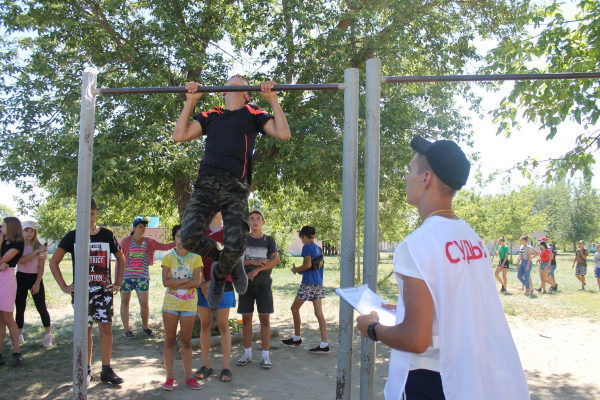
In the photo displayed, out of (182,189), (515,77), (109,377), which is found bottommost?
(109,377)

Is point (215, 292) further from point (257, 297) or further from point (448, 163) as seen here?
point (448, 163)

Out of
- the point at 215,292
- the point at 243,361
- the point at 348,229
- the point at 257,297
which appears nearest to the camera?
the point at 348,229

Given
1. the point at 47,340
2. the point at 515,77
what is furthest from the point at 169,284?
the point at 515,77

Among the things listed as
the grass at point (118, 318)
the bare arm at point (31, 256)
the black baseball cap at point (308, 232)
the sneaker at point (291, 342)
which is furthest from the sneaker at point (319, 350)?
the bare arm at point (31, 256)

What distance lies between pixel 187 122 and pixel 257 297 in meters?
3.35

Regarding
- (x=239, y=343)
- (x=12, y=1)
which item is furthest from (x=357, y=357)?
(x=12, y=1)

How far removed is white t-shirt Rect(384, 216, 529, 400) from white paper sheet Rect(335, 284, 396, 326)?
0.26m

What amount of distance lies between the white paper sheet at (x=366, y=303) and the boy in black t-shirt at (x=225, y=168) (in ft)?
5.16

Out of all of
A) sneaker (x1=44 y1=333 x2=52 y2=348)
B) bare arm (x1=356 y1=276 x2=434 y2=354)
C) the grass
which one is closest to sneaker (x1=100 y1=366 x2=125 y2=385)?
the grass

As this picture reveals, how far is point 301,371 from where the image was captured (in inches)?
249

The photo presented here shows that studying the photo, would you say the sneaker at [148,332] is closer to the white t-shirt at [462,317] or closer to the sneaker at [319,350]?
Result: the sneaker at [319,350]

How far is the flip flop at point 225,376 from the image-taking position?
567cm

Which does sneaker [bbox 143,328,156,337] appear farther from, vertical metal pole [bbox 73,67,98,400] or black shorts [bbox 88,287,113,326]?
vertical metal pole [bbox 73,67,98,400]

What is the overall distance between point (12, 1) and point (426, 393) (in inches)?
352
